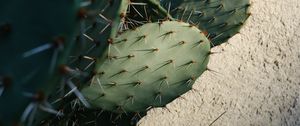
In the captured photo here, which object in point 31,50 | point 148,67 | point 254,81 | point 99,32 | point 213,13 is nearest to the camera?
point 31,50

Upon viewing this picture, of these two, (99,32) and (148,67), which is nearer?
(99,32)

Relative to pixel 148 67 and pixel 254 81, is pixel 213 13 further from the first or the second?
pixel 254 81

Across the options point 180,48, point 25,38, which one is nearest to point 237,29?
point 180,48

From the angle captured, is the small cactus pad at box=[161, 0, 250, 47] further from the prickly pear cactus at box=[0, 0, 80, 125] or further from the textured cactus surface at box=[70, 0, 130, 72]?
the prickly pear cactus at box=[0, 0, 80, 125]

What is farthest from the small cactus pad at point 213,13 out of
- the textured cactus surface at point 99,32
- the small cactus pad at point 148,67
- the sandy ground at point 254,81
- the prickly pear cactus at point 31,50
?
the prickly pear cactus at point 31,50

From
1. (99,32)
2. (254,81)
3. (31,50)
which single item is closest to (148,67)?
(99,32)

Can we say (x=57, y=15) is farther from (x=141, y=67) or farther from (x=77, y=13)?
(x=141, y=67)
